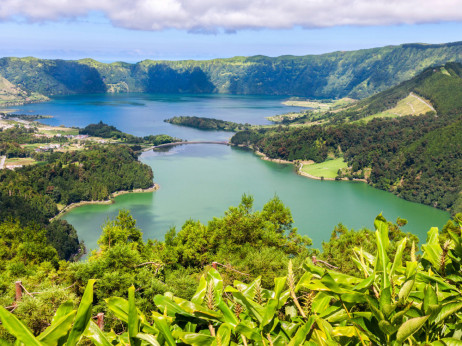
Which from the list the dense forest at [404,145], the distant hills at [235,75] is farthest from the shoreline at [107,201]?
the distant hills at [235,75]

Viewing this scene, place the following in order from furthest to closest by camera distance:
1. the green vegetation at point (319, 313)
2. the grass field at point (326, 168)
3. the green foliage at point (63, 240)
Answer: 1. the grass field at point (326, 168)
2. the green foliage at point (63, 240)
3. the green vegetation at point (319, 313)

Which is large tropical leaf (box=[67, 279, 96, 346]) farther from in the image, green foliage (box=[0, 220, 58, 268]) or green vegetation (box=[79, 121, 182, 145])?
green vegetation (box=[79, 121, 182, 145])

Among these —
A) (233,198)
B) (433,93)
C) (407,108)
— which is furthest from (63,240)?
(433,93)

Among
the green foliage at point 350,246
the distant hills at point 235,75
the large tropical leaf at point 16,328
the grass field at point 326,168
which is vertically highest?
the distant hills at point 235,75

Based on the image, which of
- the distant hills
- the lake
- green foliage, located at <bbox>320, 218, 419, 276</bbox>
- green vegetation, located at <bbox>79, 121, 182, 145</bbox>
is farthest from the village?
the distant hills

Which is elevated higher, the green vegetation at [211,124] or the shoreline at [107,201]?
the green vegetation at [211,124]

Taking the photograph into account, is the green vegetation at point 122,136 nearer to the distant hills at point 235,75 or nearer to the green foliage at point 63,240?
the green foliage at point 63,240

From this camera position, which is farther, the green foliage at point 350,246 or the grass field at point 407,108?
the grass field at point 407,108

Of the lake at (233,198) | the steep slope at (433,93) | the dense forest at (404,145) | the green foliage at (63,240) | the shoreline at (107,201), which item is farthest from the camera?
the steep slope at (433,93)
